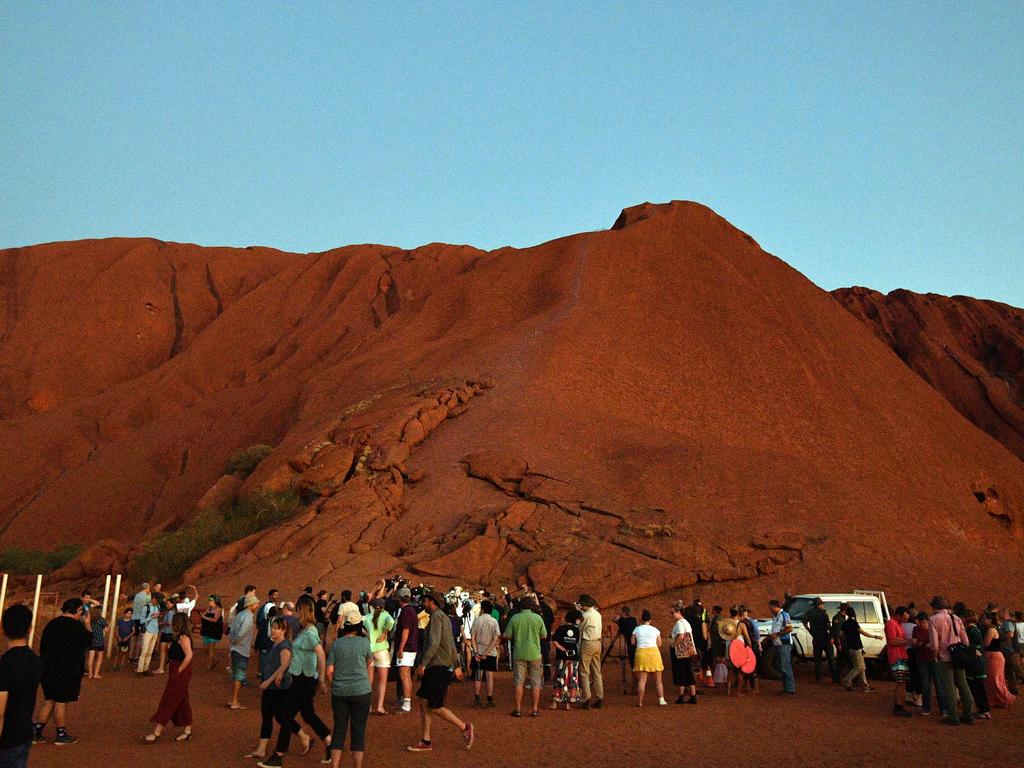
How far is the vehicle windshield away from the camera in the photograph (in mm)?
17562

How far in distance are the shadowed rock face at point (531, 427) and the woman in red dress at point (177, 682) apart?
12665 mm

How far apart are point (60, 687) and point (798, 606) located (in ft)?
43.7

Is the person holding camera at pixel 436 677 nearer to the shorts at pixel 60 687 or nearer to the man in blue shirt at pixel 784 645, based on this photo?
the shorts at pixel 60 687

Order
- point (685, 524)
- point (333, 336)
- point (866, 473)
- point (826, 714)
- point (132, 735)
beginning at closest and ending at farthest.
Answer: point (132, 735)
point (826, 714)
point (685, 524)
point (866, 473)
point (333, 336)

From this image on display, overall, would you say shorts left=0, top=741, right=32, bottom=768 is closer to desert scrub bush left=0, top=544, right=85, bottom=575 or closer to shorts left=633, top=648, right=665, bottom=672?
shorts left=633, top=648, right=665, bottom=672

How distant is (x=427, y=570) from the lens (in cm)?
2291

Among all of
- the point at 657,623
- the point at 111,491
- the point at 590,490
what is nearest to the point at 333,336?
the point at 111,491

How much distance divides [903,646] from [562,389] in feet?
69.0

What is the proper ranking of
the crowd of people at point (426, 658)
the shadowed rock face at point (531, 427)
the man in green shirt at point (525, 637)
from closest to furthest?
the crowd of people at point (426, 658) < the man in green shirt at point (525, 637) < the shadowed rock face at point (531, 427)

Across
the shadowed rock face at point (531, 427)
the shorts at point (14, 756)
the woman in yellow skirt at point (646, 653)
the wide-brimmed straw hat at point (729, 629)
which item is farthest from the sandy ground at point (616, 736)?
the shadowed rock face at point (531, 427)

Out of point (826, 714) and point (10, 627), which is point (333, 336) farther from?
point (10, 627)

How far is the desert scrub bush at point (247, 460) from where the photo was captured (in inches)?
1350

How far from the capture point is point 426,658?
1023cm

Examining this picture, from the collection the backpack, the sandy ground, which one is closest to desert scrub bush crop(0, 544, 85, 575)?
the sandy ground
